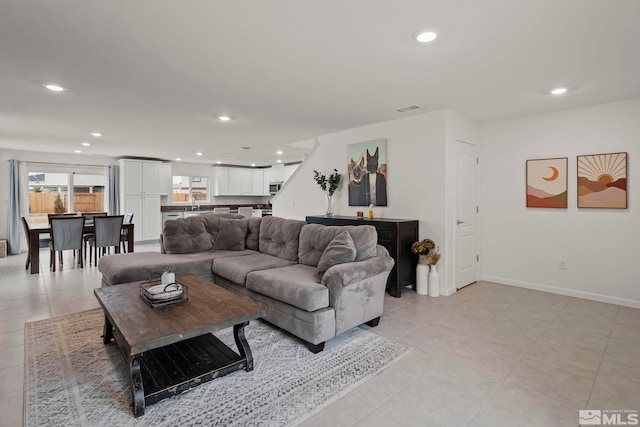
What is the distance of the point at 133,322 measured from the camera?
6.47ft

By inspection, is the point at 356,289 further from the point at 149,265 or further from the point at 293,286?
the point at 149,265

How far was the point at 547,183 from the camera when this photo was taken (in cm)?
420

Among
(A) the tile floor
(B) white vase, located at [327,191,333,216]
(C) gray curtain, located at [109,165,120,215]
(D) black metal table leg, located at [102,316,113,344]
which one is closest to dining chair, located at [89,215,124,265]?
(A) the tile floor

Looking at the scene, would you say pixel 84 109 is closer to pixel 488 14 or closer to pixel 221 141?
pixel 221 141

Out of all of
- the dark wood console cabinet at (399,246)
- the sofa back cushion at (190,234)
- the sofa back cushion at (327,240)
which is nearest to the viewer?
the sofa back cushion at (327,240)

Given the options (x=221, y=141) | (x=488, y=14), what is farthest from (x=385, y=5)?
(x=221, y=141)

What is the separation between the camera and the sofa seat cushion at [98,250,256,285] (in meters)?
3.29

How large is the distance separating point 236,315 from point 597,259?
431 centimetres

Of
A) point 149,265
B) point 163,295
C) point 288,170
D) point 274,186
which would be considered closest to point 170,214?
point 274,186

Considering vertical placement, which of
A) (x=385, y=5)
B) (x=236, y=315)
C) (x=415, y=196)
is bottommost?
(x=236, y=315)

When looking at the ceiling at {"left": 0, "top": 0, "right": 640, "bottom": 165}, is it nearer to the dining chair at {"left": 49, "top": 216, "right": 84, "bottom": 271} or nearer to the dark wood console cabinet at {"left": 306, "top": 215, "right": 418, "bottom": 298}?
the dark wood console cabinet at {"left": 306, "top": 215, "right": 418, "bottom": 298}

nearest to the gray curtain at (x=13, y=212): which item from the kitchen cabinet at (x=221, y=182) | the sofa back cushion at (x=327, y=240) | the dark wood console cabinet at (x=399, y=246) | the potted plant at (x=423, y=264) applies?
the kitchen cabinet at (x=221, y=182)

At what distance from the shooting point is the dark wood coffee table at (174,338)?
1813 mm

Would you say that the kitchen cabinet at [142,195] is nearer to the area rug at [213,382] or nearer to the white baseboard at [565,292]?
the area rug at [213,382]
